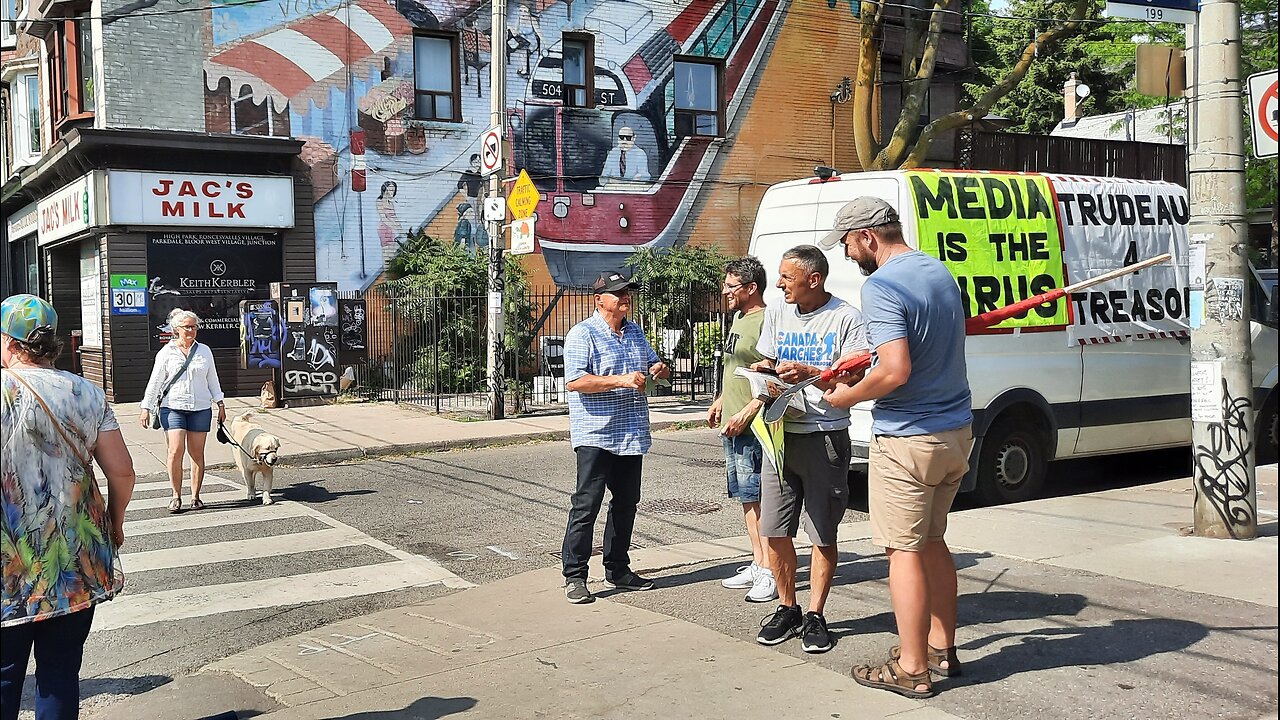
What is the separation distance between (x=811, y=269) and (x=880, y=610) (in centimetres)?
187

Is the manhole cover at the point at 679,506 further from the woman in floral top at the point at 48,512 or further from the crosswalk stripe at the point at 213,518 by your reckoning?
the woman in floral top at the point at 48,512

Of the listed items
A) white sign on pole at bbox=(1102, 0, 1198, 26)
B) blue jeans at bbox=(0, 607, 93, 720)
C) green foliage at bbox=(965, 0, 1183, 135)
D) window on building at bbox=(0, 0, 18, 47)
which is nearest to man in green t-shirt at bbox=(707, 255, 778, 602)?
white sign on pole at bbox=(1102, 0, 1198, 26)

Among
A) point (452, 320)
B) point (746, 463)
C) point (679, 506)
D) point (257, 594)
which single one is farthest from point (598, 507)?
point (452, 320)

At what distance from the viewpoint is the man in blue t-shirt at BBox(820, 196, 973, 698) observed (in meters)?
4.56

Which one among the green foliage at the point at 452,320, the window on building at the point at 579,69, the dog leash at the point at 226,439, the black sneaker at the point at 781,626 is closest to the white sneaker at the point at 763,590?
the black sneaker at the point at 781,626

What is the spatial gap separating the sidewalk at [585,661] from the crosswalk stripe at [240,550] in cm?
196

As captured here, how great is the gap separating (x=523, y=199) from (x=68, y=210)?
10.4 m

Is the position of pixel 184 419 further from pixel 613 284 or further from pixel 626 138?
pixel 626 138

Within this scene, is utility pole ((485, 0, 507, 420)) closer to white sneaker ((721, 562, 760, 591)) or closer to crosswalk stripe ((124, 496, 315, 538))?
crosswalk stripe ((124, 496, 315, 538))

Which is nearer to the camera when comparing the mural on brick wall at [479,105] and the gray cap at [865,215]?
the gray cap at [865,215]

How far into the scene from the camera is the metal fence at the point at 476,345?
59.8 feet

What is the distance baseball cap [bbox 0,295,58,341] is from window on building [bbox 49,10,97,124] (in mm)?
17692

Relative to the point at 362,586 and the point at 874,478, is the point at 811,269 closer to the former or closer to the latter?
the point at 874,478

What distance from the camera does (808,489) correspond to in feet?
18.1
